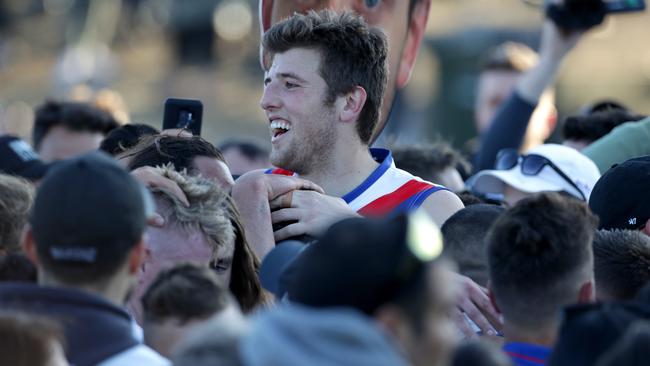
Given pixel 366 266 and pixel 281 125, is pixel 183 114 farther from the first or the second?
pixel 366 266

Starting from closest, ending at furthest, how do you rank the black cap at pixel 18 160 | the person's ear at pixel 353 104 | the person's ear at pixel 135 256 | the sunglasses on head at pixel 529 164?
1. the person's ear at pixel 135 256
2. the person's ear at pixel 353 104
3. the sunglasses on head at pixel 529 164
4. the black cap at pixel 18 160

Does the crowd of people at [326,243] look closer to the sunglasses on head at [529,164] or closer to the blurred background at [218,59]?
the sunglasses on head at [529,164]

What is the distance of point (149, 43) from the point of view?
79.9 ft

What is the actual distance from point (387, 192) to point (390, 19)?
1521 millimetres

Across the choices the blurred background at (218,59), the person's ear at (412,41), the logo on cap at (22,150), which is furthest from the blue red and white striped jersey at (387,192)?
the blurred background at (218,59)

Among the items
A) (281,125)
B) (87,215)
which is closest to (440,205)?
(281,125)

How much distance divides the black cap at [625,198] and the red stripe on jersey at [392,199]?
660 millimetres

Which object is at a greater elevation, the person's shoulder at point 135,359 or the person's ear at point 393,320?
the person's ear at point 393,320

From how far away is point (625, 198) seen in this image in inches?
187

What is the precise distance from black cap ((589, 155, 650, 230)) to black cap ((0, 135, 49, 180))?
277 centimetres

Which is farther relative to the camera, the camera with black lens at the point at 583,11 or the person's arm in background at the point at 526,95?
the person's arm in background at the point at 526,95

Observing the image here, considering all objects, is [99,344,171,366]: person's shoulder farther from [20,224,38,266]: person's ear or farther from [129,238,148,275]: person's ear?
[20,224,38,266]: person's ear

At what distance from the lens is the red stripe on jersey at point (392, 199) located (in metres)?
4.66

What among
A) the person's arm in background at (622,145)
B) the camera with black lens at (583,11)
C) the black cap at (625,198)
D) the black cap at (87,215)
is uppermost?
the black cap at (87,215)
